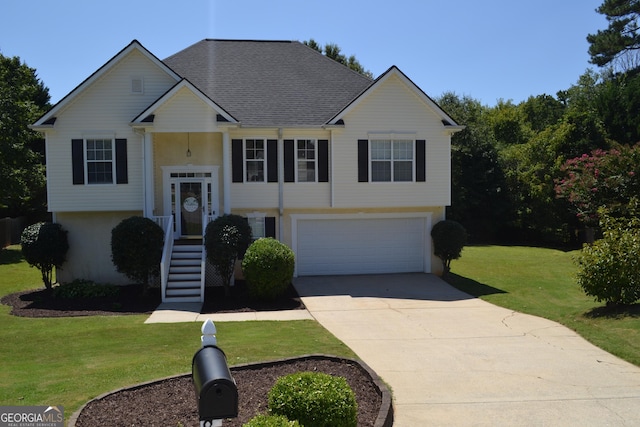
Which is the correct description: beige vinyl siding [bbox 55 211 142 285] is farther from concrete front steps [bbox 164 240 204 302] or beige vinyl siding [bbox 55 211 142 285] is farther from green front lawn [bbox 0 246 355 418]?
green front lawn [bbox 0 246 355 418]

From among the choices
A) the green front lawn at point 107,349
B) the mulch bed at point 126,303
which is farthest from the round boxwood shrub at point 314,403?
the mulch bed at point 126,303

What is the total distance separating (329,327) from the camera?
45.8 feet

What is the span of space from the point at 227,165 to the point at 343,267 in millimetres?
5622

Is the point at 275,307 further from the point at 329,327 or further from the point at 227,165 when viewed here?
the point at 227,165

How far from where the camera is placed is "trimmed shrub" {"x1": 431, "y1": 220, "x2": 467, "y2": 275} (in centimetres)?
2114

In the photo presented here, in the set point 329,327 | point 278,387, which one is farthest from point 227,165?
point 278,387

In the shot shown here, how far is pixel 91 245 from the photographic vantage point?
20453 millimetres

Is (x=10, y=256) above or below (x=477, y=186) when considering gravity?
below

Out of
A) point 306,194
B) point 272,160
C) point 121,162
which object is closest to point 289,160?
point 272,160

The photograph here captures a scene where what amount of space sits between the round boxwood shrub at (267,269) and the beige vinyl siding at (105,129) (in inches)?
208

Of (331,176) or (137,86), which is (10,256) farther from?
(331,176)

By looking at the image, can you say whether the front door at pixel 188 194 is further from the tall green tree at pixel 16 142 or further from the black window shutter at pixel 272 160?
the tall green tree at pixel 16 142

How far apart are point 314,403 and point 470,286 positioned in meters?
14.6

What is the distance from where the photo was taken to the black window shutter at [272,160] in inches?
826
